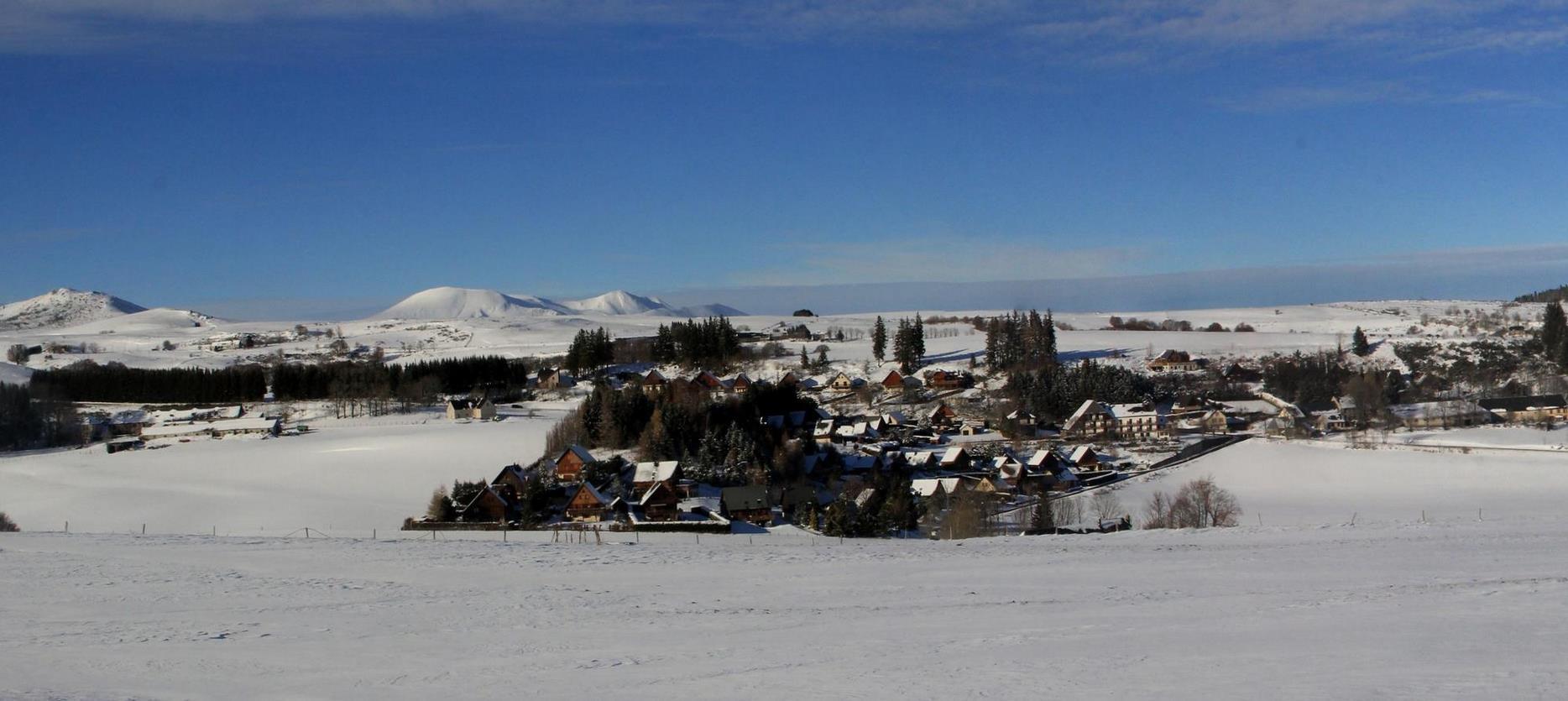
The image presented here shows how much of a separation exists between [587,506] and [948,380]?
28941 millimetres

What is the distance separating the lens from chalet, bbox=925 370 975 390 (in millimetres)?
52156

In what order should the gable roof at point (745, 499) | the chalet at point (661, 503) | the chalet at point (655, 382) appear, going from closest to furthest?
the gable roof at point (745, 499)
the chalet at point (661, 503)
the chalet at point (655, 382)

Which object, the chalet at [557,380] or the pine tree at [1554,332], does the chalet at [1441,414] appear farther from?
the chalet at [557,380]

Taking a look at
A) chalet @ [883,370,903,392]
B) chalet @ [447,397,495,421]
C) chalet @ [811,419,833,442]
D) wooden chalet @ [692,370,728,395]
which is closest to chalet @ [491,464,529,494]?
chalet @ [811,419,833,442]

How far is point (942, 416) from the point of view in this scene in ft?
146

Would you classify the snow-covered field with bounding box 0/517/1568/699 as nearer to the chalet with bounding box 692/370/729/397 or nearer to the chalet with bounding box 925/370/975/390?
the chalet with bounding box 692/370/729/397

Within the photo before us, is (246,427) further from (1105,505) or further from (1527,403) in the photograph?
(1527,403)

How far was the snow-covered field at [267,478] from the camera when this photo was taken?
87.5 feet

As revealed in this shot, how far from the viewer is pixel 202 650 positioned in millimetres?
9125

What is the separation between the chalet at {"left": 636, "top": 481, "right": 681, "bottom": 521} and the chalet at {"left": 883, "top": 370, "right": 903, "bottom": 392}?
25.9m

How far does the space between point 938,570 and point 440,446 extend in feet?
83.1

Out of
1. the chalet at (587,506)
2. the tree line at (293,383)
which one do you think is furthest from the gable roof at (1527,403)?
the tree line at (293,383)

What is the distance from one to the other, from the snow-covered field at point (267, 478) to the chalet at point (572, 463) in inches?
83.1

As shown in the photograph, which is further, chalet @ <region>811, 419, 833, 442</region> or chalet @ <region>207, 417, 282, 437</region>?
chalet @ <region>207, 417, 282, 437</region>
